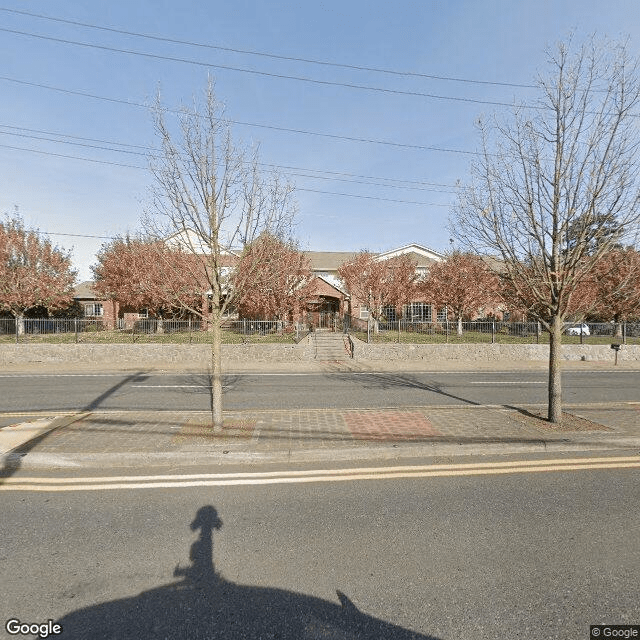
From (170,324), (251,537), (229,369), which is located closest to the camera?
(251,537)

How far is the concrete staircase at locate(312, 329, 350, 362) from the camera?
19.3m

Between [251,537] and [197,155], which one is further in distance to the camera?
[197,155]

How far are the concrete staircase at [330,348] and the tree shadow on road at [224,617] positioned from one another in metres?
16.0

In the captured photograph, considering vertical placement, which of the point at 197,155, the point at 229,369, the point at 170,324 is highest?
the point at 197,155

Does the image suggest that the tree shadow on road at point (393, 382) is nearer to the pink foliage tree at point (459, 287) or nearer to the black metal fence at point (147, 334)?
the black metal fence at point (147, 334)

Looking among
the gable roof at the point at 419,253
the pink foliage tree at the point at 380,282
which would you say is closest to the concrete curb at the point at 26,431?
the pink foliage tree at the point at 380,282

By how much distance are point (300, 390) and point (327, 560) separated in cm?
770

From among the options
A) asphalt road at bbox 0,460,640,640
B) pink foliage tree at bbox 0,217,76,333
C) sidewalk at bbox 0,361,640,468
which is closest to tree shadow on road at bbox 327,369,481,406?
sidewalk at bbox 0,361,640,468

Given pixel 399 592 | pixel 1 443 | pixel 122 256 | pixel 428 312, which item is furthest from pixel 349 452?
pixel 428 312

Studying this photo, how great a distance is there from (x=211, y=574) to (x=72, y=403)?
803cm

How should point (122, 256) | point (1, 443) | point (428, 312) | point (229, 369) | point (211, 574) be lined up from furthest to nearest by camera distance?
1. point (428, 312)
2. point (122, 256)
3. point (229, 369)
4. point (1, 443)
5. point (211, 574)

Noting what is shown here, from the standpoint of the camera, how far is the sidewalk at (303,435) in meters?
4.96

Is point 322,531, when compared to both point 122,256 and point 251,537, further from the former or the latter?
point 122,256

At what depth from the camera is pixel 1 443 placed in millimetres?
5316
